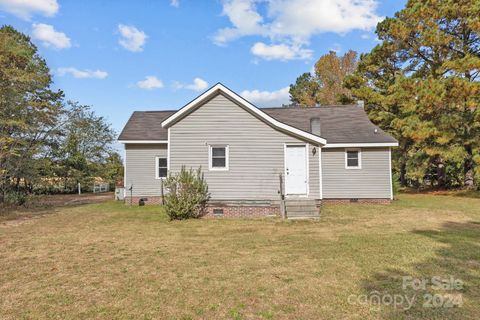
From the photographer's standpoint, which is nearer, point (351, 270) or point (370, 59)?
point (351, 270)

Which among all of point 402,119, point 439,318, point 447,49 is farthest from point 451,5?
point 439,318

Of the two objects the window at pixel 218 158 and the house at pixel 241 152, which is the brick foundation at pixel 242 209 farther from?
the window at pixel 218 158

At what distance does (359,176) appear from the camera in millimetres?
14773

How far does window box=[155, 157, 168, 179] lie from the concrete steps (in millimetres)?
7042

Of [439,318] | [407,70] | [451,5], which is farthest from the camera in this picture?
[407,70]

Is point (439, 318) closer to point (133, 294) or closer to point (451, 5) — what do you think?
point (133, 294)

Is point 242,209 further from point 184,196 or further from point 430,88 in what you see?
point 430,88

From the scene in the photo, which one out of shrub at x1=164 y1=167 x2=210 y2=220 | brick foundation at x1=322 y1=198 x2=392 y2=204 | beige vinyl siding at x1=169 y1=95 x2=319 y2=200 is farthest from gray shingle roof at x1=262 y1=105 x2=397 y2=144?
shrub at x1=164 y1=167 x2=210 y2=220

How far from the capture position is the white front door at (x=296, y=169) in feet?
39.7

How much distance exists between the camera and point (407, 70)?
23.1 m

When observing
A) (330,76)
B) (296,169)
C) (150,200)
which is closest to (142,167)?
(150,200)

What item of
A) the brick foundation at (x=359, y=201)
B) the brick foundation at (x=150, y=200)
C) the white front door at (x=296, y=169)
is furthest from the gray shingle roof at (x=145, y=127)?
the brick foundation at (x=359, y=201)

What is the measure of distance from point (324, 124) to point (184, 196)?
369 inches

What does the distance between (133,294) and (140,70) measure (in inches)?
690
